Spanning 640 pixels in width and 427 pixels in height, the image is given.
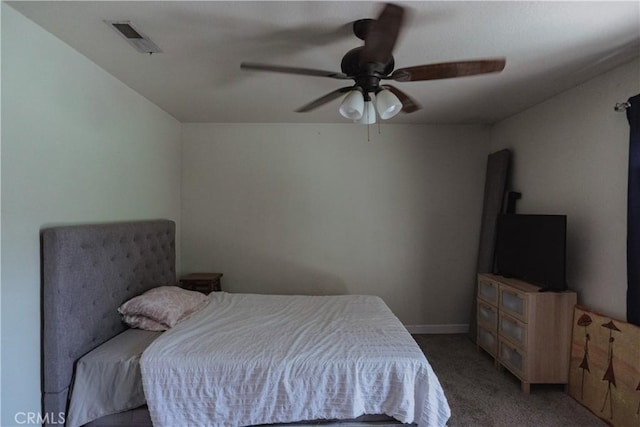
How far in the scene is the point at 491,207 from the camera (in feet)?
10.6

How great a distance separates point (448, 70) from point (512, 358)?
236 cm

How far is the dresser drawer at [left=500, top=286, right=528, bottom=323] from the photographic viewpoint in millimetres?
2376

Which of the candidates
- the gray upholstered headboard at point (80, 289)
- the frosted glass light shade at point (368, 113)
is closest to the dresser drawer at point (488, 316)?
the frosted glass light shade at point (368, 113)

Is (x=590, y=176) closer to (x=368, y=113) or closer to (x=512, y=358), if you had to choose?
(x=512, y=358)

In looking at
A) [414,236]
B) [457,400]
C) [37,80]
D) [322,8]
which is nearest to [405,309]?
[414,236]

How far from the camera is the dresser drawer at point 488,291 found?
2764mm

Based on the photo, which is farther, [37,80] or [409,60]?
[409,60]

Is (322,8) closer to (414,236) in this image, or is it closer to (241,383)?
(241,383)

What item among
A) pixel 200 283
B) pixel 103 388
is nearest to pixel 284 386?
pixel 103 388

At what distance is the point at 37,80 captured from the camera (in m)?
1.60

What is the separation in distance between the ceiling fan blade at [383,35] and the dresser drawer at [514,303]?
210 cm

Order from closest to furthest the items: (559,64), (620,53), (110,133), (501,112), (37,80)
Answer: (37,80) < (620,53) < (559,64) < (110,133) < (501,112)

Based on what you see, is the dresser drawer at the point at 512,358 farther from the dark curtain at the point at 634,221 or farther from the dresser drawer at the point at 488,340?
the dark curtain at the point at 634,221

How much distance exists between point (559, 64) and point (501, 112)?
1056 millimetres
